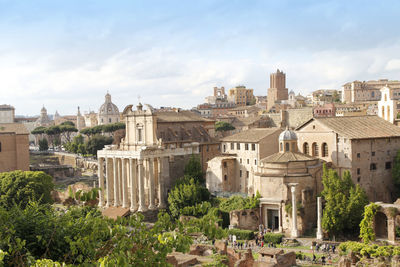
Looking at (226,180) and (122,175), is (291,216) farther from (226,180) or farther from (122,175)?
(122,175)

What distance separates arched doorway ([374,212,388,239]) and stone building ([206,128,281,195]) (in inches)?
592

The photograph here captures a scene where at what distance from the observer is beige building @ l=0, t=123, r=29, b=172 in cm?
7400

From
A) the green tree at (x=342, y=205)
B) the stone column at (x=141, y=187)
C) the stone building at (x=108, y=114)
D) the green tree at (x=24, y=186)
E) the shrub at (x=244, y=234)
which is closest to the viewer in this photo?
the green tree at (x=342, y=205)

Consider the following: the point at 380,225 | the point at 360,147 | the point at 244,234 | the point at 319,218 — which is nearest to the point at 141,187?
the point at 244,234

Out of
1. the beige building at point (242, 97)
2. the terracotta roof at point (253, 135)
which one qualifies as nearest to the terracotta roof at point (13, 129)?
the terracotta roof at point (253, 135)

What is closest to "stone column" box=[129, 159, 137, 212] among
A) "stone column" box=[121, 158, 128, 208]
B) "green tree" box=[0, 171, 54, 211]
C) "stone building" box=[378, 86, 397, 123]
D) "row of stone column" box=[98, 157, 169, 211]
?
"row of stone column" box=[98, 157, 169, 211]

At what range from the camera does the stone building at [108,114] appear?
151375 millimetres

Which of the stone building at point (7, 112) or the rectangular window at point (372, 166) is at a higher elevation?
the stone building at point (7, 112)

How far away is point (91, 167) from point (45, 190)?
1356 inches

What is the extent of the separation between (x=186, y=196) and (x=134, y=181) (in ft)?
24.3

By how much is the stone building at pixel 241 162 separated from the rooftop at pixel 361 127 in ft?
23.3

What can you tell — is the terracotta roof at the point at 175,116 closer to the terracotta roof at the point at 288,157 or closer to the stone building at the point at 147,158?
the stone building at the point at 147,158

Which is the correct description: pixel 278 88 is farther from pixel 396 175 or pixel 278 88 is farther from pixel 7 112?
pixel 396 175

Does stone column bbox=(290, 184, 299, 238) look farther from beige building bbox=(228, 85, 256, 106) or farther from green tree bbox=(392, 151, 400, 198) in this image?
beige building bbox=(228, 85, 256, 106)
